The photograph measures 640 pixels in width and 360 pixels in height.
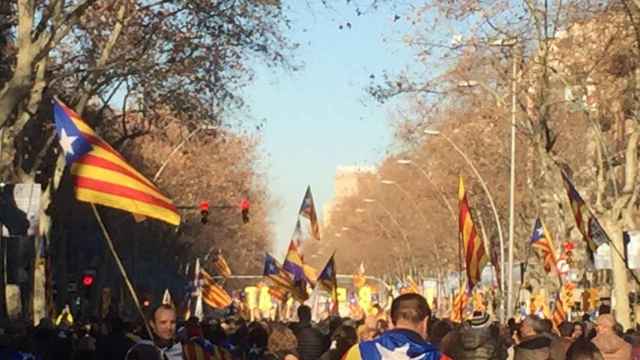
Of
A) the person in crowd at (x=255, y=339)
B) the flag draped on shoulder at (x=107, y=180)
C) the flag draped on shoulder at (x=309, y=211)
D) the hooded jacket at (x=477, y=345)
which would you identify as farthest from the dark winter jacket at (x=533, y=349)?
the flag draped on shoulder at (x=309, y=211)

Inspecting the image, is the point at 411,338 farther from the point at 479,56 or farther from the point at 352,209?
the point at 352,209

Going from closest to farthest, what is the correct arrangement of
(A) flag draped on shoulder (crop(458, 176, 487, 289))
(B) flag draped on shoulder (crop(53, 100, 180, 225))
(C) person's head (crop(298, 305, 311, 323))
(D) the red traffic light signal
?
(B) flag draped on shoulder (crop(53, 100, 180, 225))
(C) person's head (crop(298, 305, 311, 323))
(A) flag draped on shoulder (crop(458, 176, 487, 289))
(D) the red traffic light signal

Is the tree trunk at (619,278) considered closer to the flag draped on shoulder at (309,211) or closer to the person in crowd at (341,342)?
the flag draped on shoulder at (309,211)

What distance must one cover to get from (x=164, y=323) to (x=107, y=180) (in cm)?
151

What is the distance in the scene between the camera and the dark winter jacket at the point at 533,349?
45.9 ft

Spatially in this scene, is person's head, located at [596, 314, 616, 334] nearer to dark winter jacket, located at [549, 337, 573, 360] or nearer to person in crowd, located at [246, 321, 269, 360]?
dark winter jacket, located at [549, 337, 573, 360]

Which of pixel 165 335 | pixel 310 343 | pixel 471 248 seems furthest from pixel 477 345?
pixel 471 248

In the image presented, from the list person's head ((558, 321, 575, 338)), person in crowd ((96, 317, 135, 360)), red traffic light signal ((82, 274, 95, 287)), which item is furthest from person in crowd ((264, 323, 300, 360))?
red traffic light signal ((82, 274, 95, 287))

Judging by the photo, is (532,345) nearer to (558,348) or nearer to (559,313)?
(558,348)

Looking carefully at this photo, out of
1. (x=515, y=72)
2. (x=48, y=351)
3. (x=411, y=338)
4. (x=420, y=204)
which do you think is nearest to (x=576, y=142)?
(x=420, y=204)

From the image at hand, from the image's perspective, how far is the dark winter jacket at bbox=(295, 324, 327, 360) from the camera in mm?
17344

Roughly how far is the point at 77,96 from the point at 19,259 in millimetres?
13726

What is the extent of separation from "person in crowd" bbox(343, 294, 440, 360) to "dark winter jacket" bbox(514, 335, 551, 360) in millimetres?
5740

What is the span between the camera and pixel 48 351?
19484mm
